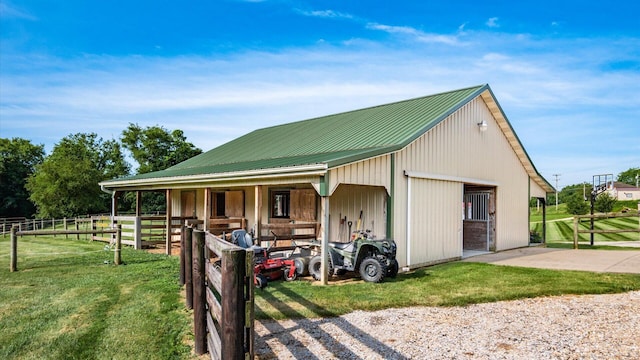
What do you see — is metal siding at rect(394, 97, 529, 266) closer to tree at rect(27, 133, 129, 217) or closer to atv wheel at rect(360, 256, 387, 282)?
atv wheel at rect(360, 256, 387, 282)

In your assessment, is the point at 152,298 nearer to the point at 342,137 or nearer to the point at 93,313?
the point at 93,313

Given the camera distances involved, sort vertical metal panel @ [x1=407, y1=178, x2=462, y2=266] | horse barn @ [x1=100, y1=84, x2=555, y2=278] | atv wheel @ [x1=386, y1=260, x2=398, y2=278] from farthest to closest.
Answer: vertical metal panel @ [x1=407, y1=178, x2=462, y2=266] → horse barn @ [x1=100, y1=84, x2=555, y2=278] → atv wheel @ [x1=386, y1=260, x2=398, y2=278]

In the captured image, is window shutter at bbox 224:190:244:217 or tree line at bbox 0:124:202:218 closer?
window shutter at bbox 224:190:244:217

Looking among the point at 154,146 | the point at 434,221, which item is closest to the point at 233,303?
the point at 434,221

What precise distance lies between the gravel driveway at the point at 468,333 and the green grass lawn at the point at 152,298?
0.51 metres

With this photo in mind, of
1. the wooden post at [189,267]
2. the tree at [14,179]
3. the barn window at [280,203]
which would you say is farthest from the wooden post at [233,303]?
the tree at [14,179]

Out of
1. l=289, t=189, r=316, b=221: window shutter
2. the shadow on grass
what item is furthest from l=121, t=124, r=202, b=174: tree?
the shadow on grass

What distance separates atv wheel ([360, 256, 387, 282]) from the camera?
794 centimetres

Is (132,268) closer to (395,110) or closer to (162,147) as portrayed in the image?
(395,110)

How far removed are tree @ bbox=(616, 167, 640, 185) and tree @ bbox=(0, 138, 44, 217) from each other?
10768cm

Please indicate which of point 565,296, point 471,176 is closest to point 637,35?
point 471,176

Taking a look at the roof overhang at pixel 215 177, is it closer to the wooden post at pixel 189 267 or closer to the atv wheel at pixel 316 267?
the atv wheel at pixel 316 267

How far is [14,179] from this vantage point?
42.2m

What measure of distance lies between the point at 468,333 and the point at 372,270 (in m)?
3.09
